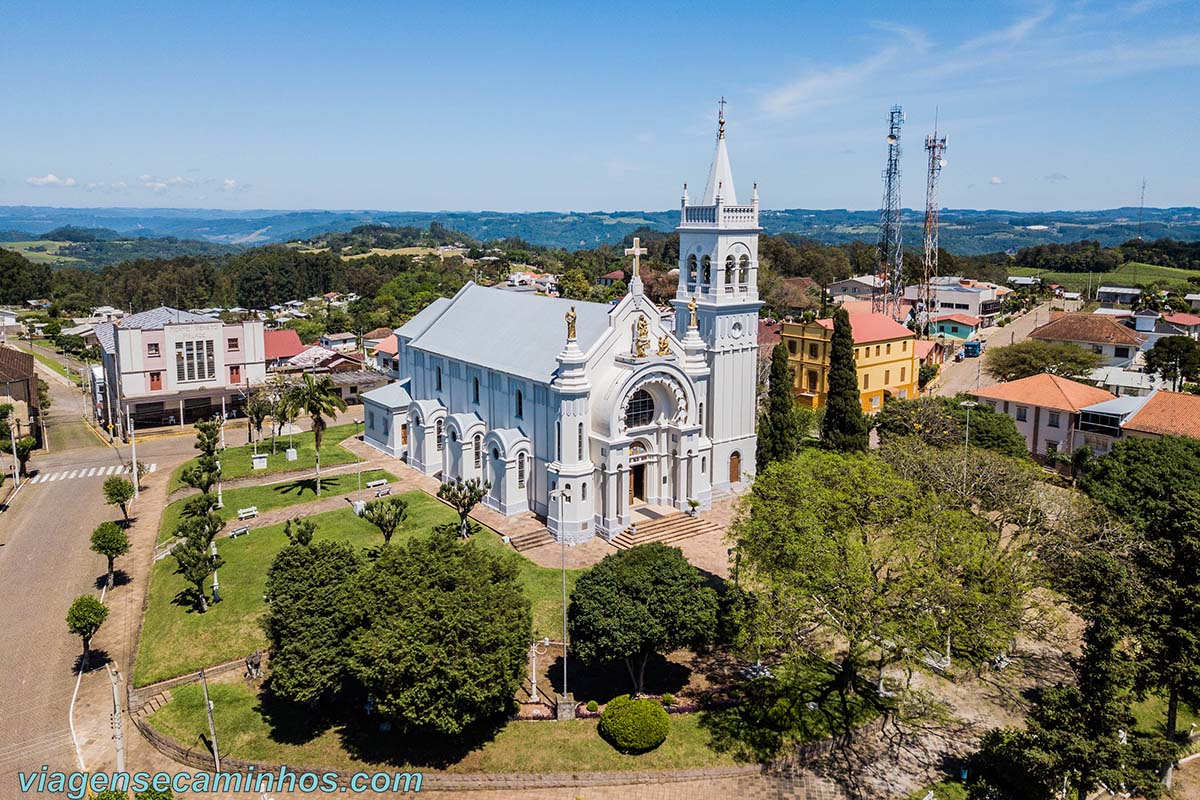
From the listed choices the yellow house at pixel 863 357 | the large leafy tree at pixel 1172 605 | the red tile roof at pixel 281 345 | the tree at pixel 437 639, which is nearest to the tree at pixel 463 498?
the tree at pixel 437 639

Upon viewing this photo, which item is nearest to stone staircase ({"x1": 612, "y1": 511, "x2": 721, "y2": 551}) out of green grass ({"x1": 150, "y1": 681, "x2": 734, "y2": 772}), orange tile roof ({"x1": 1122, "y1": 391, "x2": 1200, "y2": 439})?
green grass ({"x1": 150, "y1": 681, "x2": 734, "y2": 772})

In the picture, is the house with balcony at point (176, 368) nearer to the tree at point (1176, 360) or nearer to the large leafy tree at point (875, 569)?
the large leafy tree at point (875, 569)

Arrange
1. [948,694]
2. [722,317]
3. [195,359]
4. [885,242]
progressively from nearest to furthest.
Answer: [948,694] < [722,317] < [195,359] < [885,242]

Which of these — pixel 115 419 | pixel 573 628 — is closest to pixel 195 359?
pixel 115 419

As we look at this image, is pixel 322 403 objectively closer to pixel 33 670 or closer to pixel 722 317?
pixel 33 670

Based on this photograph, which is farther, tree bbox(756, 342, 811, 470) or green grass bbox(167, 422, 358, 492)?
green grass bbox(167, 422, 358, 492)

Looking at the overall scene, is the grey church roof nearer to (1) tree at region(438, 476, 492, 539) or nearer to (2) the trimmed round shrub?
(1) tree at region(438, 476, 492, 539)
